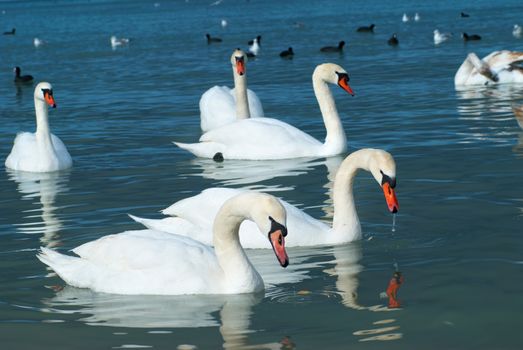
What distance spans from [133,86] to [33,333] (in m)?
19.9

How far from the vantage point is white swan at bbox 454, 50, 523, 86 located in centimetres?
2345

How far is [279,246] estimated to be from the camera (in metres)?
8.12

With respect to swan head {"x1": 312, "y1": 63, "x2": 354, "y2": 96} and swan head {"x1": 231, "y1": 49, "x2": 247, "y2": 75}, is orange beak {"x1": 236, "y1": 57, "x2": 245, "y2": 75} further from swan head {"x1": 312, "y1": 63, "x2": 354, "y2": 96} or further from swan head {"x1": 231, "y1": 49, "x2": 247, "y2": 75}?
swan head {"x1": 312, "y1": 63, "x2": 354, "y2": 96}

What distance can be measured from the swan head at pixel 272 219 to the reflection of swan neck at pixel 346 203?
228 centimetres

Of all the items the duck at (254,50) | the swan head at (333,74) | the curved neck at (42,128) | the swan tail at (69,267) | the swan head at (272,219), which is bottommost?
the swan tail at (69,267)

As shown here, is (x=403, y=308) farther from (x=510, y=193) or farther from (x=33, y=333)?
(x=510, y=193)

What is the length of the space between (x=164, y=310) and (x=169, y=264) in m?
0.42

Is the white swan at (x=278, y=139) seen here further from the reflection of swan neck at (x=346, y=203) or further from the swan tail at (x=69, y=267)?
the swan tail at (x=69, y=267)

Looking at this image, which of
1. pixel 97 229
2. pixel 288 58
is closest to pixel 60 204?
pixel 97 229

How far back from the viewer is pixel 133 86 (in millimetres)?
27938

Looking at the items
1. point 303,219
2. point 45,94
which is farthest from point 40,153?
point 303,219

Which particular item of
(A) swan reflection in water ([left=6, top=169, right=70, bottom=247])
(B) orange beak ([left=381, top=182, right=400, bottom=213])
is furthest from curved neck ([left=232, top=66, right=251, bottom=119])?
(B) orange beak ([left=381, top=182, right=400, bottom=213])

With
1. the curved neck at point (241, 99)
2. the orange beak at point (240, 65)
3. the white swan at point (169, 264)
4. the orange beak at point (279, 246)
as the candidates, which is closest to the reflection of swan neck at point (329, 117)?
the curved neck at point (241, 99)

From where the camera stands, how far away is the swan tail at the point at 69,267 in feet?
30.7
